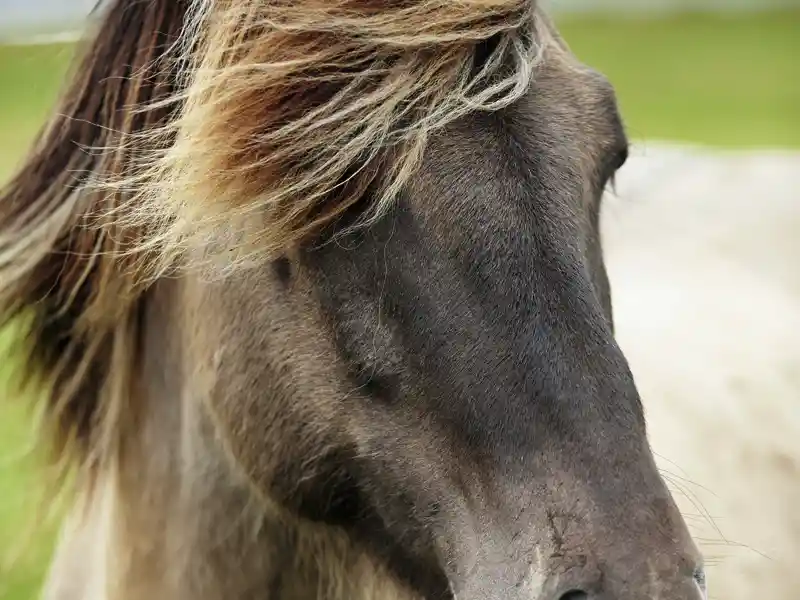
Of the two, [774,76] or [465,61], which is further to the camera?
[774,76]

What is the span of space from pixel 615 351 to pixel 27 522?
1193 mm

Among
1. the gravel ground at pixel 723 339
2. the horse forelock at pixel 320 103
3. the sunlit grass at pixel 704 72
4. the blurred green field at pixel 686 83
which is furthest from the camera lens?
the sunlit grass at pixel 704 72

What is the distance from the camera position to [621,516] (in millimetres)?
→ 1119

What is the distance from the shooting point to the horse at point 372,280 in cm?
117

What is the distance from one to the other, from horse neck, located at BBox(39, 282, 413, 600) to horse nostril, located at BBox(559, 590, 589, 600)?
392mm

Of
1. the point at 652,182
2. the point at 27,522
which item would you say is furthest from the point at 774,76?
the point at 27,522

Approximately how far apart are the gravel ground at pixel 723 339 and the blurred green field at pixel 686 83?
211 cm

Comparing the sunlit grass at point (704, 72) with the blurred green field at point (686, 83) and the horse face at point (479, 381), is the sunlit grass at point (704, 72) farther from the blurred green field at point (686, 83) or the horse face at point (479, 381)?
the horse face at point (479, 381)

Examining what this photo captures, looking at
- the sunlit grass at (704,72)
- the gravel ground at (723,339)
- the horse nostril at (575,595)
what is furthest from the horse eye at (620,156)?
the sunlit grass at (704,72)

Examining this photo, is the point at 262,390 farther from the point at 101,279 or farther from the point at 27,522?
the point at 27,522

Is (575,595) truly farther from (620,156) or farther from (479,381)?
(620,156)

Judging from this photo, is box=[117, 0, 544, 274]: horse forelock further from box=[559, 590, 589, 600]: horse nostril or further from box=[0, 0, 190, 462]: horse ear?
box=[559, 590, 589, 600]: horse nostril

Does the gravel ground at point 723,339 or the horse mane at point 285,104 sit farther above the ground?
the horse mane at point 285,104

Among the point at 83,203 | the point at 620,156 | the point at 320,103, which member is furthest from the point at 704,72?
the point at 320,103
